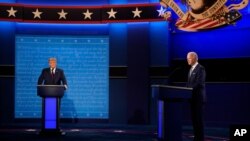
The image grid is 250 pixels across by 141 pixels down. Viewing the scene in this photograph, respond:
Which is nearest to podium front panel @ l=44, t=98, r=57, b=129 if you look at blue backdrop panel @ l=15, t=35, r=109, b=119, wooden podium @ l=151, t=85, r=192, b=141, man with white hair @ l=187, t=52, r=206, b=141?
wooden podium @ l=151, t=85, r=192, b=141

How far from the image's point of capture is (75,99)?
489 inches

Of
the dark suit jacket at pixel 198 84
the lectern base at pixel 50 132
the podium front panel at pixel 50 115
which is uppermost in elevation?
the dark suit jacket at pixel 198 84

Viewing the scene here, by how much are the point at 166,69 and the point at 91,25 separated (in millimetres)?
2441

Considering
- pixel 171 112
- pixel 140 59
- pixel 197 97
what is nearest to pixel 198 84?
pixel 197 97

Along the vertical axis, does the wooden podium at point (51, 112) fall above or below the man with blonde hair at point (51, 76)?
below

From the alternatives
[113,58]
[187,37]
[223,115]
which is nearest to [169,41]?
[187,37]

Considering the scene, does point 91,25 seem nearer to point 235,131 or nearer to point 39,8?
point 39,8

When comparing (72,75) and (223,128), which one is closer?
(223,128)

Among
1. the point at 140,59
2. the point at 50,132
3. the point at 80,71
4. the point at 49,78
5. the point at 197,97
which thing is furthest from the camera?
the point at 80,71

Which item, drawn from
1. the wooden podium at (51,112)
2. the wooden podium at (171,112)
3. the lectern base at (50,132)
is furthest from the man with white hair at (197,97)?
the lectern base at (50,132)

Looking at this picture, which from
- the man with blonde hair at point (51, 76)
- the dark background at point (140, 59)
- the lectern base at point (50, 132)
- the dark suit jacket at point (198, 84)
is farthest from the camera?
the dark background at point (140, 59)

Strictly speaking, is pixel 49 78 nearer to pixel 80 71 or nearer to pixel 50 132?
pixel 50 132

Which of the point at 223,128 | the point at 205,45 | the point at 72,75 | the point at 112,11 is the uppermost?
the point at 112,11

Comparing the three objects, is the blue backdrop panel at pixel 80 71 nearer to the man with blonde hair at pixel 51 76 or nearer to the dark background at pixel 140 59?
the dark background at pixel 140 59
